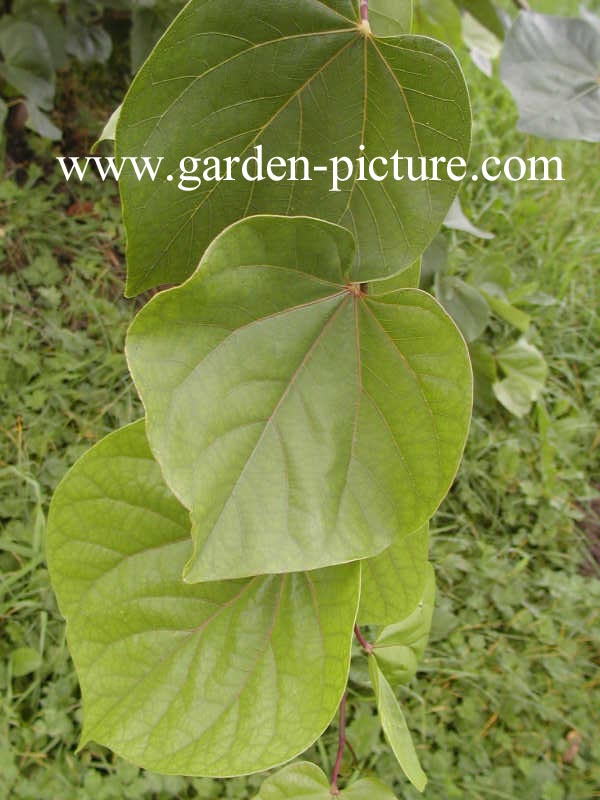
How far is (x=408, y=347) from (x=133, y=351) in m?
0.17

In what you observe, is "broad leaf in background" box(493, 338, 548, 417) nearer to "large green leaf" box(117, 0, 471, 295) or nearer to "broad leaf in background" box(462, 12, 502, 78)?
"broad leaf in background" box(462, 12, 502, 78)

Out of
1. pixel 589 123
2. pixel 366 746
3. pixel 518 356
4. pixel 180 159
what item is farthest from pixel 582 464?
pixel 180 159

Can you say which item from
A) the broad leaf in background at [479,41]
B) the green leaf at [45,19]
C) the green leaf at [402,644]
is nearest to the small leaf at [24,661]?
the green leaf at [402,644]

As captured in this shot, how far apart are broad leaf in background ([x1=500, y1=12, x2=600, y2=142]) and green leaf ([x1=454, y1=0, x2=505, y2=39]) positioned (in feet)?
1.00

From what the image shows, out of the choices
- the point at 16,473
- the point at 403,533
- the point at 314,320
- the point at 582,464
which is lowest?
the point at 582,464

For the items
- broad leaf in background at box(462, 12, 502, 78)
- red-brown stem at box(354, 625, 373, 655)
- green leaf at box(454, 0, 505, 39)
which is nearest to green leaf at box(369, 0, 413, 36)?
red-brown stem at box(354, 625, 373, 655)

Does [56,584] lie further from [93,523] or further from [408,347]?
[408,347]

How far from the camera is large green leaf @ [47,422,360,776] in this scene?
52 cm

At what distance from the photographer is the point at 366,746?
1404 millimetres

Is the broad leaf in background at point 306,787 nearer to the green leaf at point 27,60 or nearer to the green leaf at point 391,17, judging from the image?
the green leaf at point 391,17

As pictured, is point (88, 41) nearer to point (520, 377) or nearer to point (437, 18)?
point (437, 18)

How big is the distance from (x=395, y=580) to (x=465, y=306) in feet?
3.47

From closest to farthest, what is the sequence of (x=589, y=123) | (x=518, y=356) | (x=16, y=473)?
(x=589, y=123) < (x=16, y=473) < (x=518, y=356)

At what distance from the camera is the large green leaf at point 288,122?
446mm
